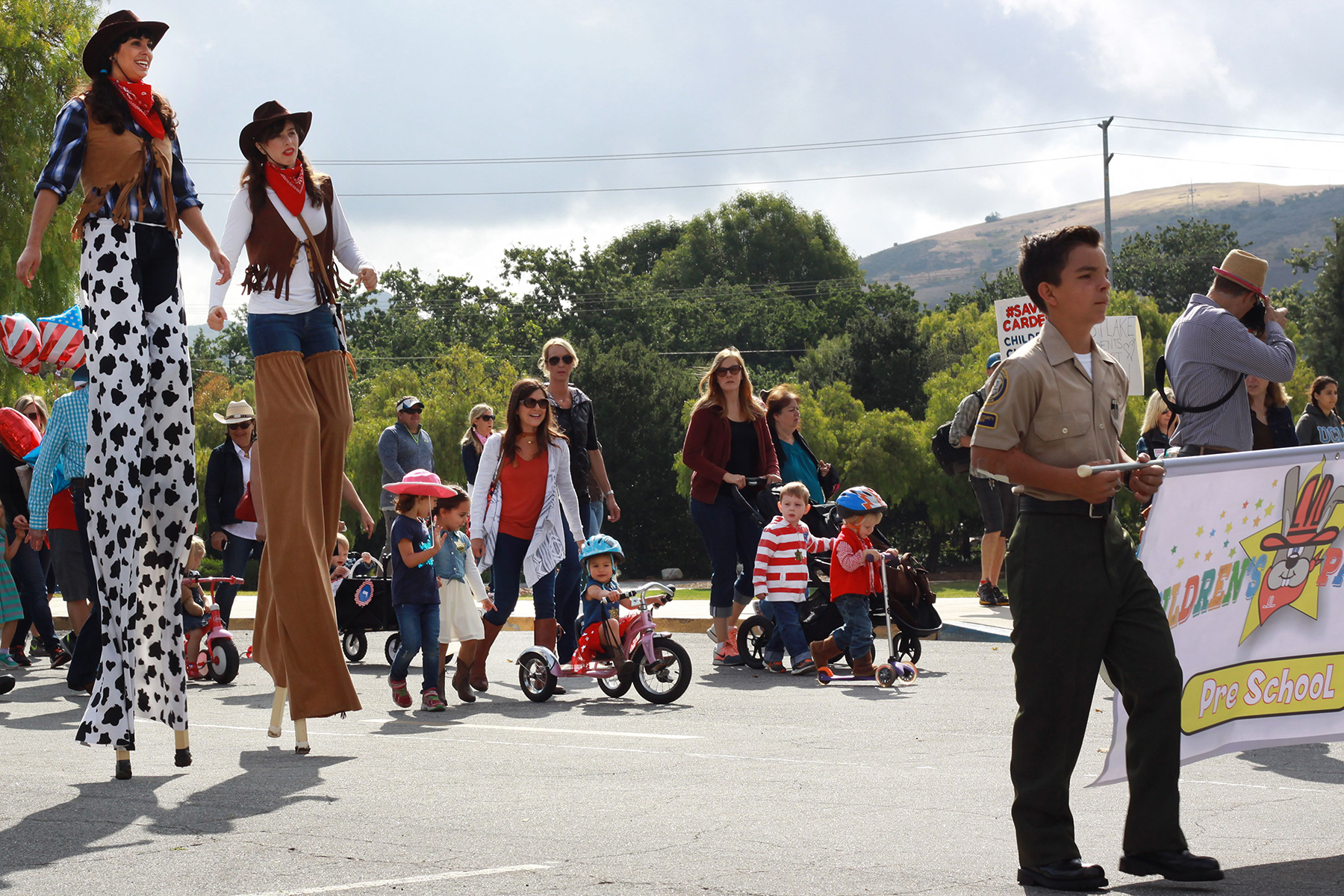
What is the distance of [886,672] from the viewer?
388 inches

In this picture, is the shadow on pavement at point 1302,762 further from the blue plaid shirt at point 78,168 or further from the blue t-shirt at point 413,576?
the blue plaid shirt at point 78,168

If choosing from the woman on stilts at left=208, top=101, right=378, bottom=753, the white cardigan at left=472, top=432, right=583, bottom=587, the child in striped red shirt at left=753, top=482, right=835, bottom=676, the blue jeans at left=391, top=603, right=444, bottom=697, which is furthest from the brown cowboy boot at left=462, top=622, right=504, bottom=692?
the woman on stilts at left=208, top=101, right=378, bottom=753

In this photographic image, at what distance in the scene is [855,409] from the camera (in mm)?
30547

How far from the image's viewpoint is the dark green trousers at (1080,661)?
171 inches

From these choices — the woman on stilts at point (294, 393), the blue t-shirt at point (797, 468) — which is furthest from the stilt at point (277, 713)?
the blue t-shirt at point (797, 468)

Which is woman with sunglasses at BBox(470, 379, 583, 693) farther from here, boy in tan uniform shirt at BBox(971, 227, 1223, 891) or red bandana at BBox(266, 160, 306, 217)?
boy in tan uniform shirt at BBox(971, 227, 1223, 891)

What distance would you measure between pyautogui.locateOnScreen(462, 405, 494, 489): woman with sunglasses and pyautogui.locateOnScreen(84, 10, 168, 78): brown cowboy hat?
698 cm

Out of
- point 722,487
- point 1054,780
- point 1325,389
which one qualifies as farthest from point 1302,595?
point 1325,389

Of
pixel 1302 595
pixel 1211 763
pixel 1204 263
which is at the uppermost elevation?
pixel 1204 263

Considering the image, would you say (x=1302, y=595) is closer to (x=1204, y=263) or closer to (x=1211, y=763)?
(x=1211, y=763)

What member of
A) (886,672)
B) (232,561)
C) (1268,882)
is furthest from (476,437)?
(1268,882)

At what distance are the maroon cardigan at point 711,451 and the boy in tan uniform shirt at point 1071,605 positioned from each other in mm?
6966

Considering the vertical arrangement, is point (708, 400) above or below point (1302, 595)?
above

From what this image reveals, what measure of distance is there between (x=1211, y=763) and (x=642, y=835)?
2.88m
